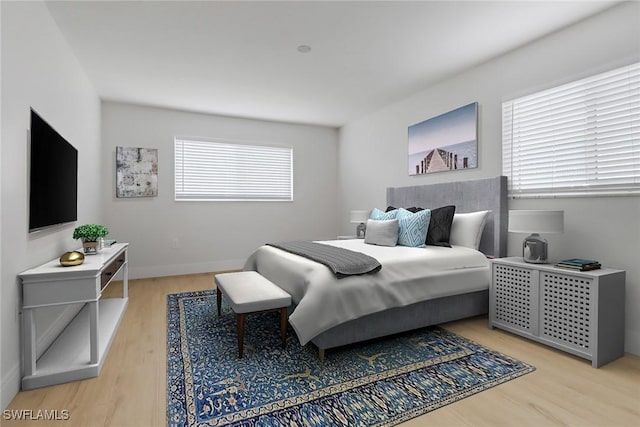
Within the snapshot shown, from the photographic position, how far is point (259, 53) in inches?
123

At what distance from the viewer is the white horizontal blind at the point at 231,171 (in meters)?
5.00

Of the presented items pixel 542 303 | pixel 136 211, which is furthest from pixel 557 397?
pixel 136 211

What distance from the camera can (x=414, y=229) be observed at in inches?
131

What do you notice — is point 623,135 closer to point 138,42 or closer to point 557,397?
point 557,397

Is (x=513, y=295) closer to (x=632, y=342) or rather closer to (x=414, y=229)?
(x=632, y=342)

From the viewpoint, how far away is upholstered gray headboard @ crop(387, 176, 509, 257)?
3127 millimetres

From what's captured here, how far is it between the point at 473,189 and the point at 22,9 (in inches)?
150

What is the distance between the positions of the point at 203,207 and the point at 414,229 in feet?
10.8

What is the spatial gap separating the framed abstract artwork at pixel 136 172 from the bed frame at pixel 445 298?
3527 mm

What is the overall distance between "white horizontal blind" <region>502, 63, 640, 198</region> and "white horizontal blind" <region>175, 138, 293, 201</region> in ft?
11.6

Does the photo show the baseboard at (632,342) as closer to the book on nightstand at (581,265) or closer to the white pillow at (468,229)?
the book on nightstand at (581,265)

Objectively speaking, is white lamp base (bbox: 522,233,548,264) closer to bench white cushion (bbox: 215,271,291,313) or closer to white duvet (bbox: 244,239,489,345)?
white duvet (bbox: 244,239,489,345)

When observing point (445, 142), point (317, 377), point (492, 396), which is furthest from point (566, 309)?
point (445, 142)

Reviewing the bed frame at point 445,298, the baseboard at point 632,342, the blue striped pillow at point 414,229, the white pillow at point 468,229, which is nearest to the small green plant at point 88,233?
the bed frame at point 445,298
